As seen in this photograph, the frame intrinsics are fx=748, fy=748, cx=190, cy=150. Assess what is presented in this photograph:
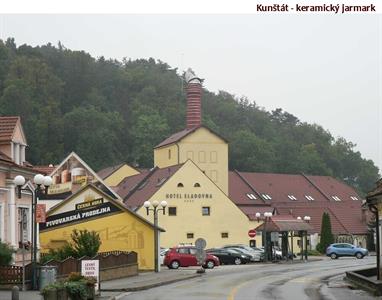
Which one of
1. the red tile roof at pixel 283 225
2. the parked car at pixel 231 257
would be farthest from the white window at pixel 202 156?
the parked car at pixel 231 257

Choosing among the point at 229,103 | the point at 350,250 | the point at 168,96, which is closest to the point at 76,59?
the point at 168,96

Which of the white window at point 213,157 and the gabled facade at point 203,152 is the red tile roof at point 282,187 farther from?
the white window at point 213,157

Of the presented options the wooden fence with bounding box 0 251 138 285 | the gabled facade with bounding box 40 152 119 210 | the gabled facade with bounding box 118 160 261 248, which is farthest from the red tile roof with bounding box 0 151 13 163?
the gabled facade with bounding box 118 160 261 248

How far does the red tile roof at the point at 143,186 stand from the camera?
2894 inches

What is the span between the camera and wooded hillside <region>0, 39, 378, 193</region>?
126625 mm

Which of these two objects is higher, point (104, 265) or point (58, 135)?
point (58, 135)

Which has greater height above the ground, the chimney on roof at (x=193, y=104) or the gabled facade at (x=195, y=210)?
the chimney on roof at (x=193, y=104)

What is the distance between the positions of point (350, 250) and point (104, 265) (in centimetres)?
3698

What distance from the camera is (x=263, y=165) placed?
131 m

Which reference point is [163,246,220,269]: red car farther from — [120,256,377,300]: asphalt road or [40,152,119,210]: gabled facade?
[120,256,377,300]: asphalt road

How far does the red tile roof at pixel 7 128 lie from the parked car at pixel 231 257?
89.3 ft

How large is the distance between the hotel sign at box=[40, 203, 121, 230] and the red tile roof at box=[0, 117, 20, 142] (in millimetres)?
11833

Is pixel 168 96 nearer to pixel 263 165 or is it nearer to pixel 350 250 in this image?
pixel 263 165

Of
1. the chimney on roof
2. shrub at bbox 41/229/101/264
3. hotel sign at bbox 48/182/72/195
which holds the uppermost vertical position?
the chimney on roof
